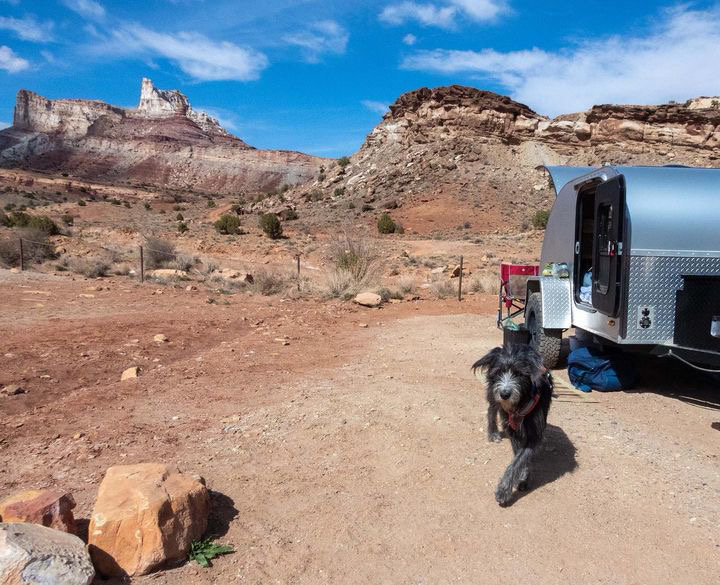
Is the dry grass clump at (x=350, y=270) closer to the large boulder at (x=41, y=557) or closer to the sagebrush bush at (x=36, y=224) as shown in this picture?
the large boulder at (x=41, y=557)

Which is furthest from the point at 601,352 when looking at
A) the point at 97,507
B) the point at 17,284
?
the point at 17,284

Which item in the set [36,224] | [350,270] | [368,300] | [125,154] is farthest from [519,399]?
[125,154]

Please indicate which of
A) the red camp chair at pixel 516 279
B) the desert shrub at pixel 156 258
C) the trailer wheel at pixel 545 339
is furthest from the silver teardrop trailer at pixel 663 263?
the desert shrub at pixel 156 258

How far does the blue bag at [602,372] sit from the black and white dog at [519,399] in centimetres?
281

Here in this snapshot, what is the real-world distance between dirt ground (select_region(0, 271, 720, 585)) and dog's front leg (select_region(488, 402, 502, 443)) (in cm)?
18

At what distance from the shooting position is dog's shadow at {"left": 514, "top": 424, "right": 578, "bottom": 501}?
4.44m

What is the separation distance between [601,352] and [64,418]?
614cm

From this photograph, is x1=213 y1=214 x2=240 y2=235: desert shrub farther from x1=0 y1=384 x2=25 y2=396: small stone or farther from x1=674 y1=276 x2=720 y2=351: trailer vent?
x1=674 y1=276 x2=720 y2=351: trailer vent

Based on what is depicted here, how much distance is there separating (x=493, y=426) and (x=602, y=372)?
9.07 ft

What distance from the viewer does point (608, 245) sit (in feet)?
20.9

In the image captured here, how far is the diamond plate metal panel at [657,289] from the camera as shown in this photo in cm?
586

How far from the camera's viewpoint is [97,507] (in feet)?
10.9

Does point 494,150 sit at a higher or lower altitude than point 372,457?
higher

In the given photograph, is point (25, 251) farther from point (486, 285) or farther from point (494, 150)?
point (494, 150)
